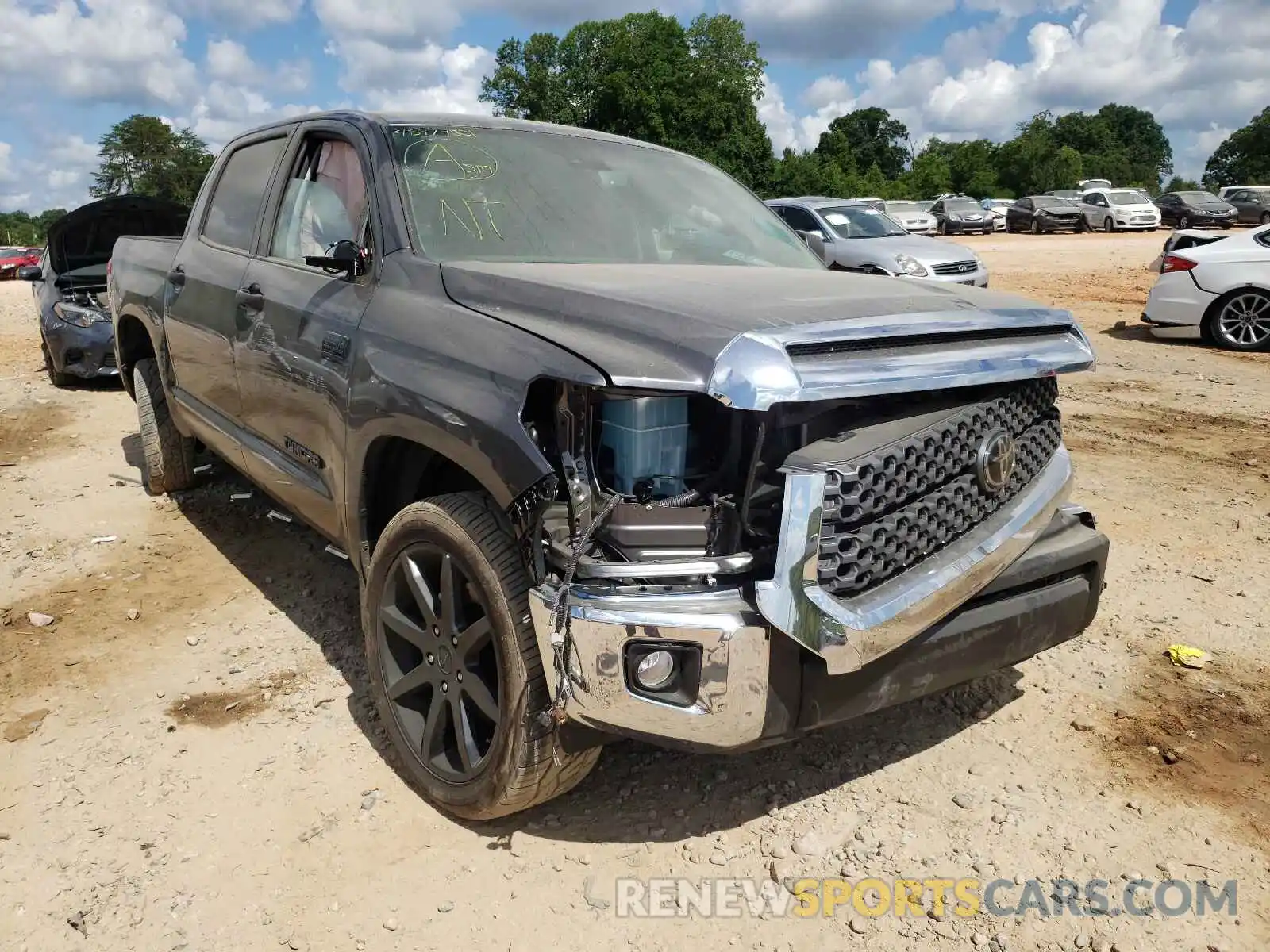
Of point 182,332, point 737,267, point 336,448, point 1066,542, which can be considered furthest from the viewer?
point 182,332

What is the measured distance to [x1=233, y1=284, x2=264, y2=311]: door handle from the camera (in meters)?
3.56

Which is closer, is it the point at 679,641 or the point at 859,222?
the point at 679,641

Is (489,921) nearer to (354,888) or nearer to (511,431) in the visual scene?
(354,888)

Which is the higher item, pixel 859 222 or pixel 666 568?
pixel 859 222

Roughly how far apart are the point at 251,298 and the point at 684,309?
206 centimetres

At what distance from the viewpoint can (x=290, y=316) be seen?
131 inches

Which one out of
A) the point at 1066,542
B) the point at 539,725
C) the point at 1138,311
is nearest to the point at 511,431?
the point at 539,725

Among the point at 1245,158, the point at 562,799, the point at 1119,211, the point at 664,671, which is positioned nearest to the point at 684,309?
the point at 664,671

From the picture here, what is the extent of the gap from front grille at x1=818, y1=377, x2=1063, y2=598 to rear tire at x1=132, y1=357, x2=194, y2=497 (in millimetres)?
4465

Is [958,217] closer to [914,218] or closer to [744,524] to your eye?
[914,218]

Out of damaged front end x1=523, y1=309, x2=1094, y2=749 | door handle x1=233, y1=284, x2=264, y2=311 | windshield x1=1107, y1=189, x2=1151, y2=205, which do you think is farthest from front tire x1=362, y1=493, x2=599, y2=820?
windshield x1=1107, y1=189, x2=1151, y2=205

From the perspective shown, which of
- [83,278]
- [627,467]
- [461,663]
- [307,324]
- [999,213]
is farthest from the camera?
[999,213]

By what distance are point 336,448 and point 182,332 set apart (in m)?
1.92

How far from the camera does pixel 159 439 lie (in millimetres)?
5574
